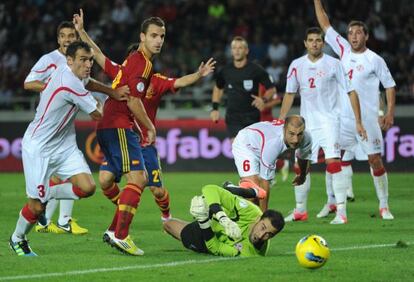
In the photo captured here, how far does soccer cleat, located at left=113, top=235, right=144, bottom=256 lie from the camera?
10.6 meters

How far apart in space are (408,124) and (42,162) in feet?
42.8

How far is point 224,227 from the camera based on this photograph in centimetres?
988

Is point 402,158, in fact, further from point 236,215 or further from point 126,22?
point 236,215

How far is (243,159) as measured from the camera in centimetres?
1227

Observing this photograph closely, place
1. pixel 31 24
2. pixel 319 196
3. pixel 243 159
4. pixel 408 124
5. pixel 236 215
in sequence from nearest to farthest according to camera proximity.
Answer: pixel 236 215, pixel 243 159, pixel 319 196, pixel 408 124, pixel 31 24

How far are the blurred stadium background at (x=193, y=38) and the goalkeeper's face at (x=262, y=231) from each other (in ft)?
41.7

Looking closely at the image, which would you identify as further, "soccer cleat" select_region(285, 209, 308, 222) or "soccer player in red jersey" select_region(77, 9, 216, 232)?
"soccer cleat" select_region(285, 209, 308, 222)

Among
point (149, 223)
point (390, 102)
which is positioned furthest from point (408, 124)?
point (149, 223)

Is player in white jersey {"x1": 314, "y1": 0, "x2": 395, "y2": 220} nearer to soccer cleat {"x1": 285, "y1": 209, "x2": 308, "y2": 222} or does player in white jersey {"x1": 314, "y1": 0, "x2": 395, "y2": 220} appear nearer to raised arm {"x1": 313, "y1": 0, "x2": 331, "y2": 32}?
raised arm {"x1": 313, "y1": 0, "x2": 331, "y2": 32}

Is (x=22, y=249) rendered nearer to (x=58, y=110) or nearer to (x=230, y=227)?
(x=58, y=110)

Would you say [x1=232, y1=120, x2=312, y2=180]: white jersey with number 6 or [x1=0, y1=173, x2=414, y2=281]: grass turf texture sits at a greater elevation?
[x1=232, y1=120, x2=312, y2=180]: white jersey with number 6

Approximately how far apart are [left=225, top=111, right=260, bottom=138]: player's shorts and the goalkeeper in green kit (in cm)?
705

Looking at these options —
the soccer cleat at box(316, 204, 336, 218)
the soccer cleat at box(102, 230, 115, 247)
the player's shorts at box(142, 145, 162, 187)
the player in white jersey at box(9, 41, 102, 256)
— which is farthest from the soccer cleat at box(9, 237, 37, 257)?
the soccer cleat at box(316, 204, 336, 218)

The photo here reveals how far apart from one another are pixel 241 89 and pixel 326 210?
3.45 metres
